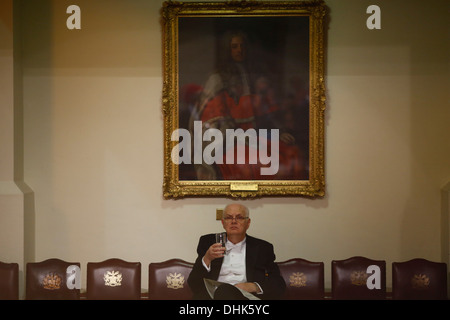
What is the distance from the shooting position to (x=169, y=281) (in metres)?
3.85

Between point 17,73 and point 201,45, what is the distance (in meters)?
1.92

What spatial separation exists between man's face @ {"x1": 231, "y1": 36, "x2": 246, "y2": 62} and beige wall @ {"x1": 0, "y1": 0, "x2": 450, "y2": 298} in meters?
0.78

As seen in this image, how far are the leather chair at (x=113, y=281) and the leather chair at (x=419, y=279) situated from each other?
2211 mm

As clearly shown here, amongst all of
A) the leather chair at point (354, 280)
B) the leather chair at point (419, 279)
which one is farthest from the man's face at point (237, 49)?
the leather chair at point (419, 279)

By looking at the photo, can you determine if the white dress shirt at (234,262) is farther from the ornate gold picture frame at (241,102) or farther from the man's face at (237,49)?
the man's face at (237,49)

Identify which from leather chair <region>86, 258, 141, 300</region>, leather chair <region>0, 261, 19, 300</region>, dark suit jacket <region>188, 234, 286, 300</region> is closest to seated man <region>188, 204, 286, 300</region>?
dark suit jacket <region>188, 234, 286, 300</region>

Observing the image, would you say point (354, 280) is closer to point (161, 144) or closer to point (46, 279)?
point (161, 144)

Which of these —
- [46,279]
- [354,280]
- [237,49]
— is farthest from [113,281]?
[237,49]

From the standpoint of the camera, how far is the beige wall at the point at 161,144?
185 inches

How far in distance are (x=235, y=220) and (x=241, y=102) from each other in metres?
1.54

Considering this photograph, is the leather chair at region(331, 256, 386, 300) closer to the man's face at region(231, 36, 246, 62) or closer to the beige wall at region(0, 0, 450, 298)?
the beige wall at region(0, 0, 450, 298)

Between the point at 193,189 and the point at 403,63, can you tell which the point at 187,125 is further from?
the point at 403,63

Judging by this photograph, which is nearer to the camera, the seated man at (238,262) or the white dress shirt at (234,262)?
the seated man at (238,262)

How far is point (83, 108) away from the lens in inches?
187
